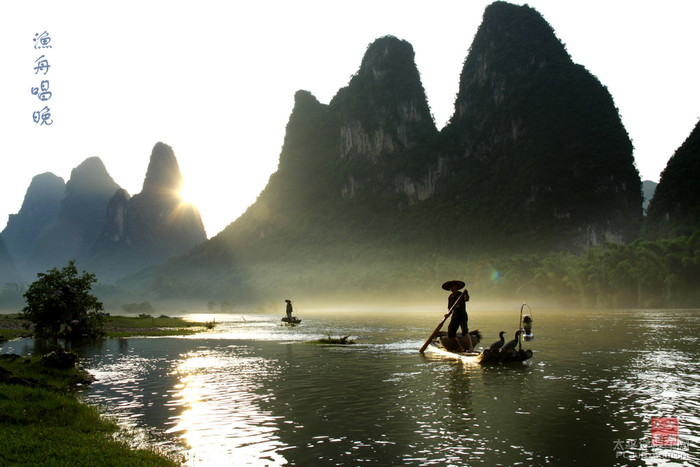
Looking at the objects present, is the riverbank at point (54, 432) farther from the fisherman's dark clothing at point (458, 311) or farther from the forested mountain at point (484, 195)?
the forested mountain at point (484, 195)

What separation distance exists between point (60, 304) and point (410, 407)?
30745 millimetres

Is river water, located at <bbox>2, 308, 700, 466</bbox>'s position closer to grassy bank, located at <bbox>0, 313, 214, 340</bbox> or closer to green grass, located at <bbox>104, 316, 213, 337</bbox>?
grassy bank, located at <bbox>0, 313, 214, 340</bbox>

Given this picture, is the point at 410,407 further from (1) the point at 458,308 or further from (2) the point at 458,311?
(2) the point at 458,311

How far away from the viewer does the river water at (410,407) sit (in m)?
10.2

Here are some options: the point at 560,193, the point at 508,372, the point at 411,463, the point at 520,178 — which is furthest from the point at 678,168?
the point at 411,463

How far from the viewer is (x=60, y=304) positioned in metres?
36.3

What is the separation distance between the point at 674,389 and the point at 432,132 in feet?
621

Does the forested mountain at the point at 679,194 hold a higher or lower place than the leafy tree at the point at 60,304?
higher

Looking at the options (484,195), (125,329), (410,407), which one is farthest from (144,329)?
(484,195)

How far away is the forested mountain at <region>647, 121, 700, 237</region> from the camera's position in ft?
349

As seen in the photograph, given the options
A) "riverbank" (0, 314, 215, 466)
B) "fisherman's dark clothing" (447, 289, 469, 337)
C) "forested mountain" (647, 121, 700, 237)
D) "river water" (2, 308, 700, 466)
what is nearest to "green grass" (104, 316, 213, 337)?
"river water" (2, 308, 700, 466)

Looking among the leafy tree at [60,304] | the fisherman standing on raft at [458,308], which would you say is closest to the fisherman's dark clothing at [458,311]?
the fisherman standing on raft at [458,308]

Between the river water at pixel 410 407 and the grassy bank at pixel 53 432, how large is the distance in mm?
926

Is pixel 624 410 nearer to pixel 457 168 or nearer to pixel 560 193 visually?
pixel 560 193
